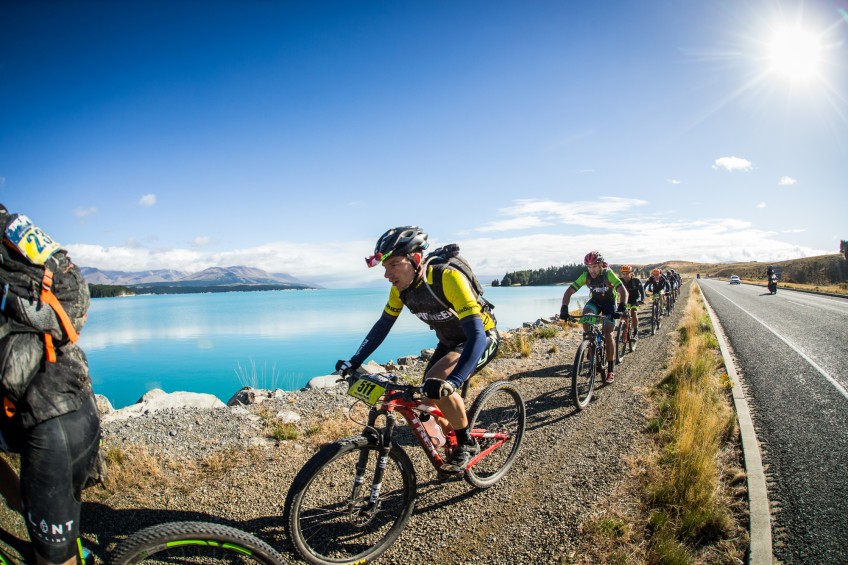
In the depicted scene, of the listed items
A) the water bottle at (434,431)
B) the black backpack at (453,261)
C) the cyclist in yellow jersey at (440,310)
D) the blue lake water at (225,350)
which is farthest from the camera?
the blue lake water at (225,350)

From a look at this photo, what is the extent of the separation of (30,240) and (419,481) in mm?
4124

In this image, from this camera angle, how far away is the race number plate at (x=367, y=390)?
3365 millimetres

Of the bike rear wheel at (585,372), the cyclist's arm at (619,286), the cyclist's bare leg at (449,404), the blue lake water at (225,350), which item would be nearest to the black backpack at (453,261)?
the cyclist's bare leg at (449,404)

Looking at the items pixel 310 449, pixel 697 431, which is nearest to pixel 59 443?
pixel 310 449

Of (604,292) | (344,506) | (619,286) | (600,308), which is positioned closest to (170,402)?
(344,506)

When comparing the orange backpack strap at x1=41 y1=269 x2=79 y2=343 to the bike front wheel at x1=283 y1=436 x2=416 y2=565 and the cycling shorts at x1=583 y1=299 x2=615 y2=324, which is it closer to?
the bike front wheel at x1=283 y1=436 x2=416 y2=565

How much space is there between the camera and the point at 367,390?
3396 millimetres

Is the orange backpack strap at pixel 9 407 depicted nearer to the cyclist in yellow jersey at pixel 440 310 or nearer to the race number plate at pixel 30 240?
the race number plate at pixel 30 240

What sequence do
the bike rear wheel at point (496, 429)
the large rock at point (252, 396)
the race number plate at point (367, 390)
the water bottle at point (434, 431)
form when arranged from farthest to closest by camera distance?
the large rock at point (252, 396) → the bike rear wheel at point (496, 429) → the water bottle at point (434, 431) → the race number plate at point (367, 390)

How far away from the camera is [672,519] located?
3805 millimetres

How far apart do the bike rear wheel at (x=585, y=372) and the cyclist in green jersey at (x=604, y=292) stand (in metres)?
0.92

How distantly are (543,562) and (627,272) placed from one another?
12.9m

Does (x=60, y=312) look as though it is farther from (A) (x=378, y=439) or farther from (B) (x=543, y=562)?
(B) (x=543, y=562)

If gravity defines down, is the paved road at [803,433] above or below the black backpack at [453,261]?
below
